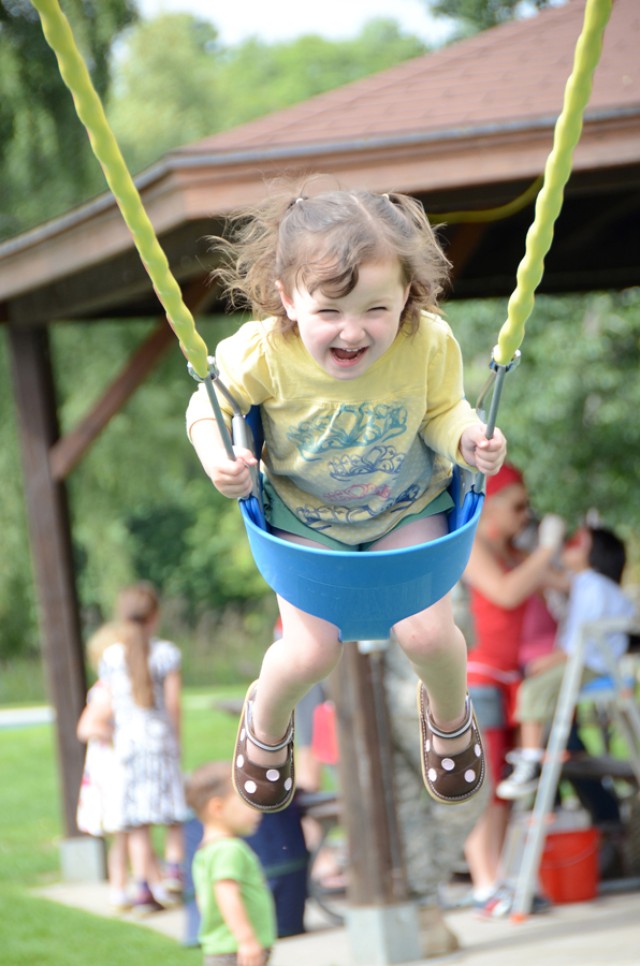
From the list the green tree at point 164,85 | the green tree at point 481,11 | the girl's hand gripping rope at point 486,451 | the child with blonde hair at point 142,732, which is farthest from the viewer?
the green tree at point 164,85

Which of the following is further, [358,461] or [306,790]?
[306,790]

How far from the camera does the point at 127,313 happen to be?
8.49 metres

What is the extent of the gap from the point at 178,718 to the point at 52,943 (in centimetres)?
120

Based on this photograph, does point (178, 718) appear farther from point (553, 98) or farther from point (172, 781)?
point (553, 98)

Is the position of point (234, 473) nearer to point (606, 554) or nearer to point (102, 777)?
point (606, 554)

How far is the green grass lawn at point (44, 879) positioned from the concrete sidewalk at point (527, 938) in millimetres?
200

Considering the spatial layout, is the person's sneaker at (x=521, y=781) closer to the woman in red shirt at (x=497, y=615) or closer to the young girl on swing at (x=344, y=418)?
the woman in red shirt at (x=497, y=615)

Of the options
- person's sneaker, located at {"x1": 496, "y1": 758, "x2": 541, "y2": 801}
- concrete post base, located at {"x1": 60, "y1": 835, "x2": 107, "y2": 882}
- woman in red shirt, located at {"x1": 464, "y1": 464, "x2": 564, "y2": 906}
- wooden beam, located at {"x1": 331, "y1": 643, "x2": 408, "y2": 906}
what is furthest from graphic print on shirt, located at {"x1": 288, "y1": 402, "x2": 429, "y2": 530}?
concrete post base, located at {"x1": 60, "y1": 835, "x2": 107, "y2": 882}

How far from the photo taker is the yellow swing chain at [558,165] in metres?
2.05

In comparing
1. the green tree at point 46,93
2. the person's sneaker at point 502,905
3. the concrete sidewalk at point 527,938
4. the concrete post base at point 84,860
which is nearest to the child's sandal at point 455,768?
the concrete sidewalk at point 527,938

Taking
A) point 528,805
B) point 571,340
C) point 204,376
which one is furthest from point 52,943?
point 571,340

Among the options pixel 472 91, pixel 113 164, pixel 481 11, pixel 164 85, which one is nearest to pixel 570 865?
pixel 472 91

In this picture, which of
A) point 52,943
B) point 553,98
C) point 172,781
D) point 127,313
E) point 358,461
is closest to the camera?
point 358,461

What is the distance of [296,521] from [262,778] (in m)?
0.55
